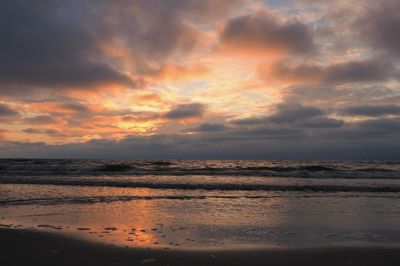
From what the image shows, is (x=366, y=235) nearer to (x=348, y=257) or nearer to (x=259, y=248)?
(x=348, y=257)

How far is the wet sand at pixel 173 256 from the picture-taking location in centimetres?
688

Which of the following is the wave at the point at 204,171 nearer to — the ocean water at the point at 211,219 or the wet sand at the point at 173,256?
the ocean water at the point at 211,219

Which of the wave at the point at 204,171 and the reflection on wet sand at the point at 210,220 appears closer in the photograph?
the reflection on wet sand at the point at 210,220

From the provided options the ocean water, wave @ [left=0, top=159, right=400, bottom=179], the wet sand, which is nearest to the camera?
the wet sand

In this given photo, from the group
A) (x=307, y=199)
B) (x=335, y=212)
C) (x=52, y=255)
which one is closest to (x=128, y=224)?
(x=52, y=255)

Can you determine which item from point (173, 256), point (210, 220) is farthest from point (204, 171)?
point (173, 256)

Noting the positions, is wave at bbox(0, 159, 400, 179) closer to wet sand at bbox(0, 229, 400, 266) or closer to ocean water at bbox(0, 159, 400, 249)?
ocean water at bbox(0, 159, 400, 249)

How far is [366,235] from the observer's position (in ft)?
30.2

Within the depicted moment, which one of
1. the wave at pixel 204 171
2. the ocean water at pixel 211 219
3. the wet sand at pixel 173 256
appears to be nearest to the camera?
the wet sand at pixel 173 256

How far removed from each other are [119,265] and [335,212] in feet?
28.6

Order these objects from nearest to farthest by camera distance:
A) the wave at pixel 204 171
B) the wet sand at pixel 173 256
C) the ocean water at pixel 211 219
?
the wet sand at pixel 173 256, the ocean water at pixel 211 219, the wave at pixel 204 171

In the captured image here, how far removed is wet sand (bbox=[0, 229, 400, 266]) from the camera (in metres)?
6.88

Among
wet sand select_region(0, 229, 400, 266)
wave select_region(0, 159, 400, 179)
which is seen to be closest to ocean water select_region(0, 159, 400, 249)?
wet sand select_region(0, 229, 400, 266)

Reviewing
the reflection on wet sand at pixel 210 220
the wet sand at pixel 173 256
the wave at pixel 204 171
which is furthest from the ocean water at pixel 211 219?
the wave at pixel 204 171
